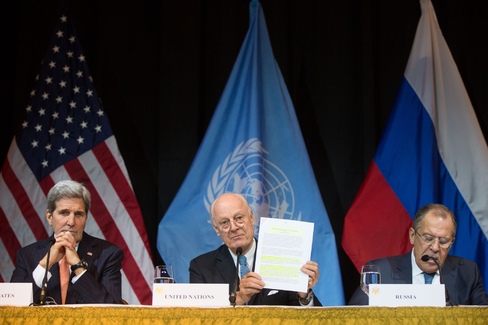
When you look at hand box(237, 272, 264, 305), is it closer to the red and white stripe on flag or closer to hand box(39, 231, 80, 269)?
hand box(39, 231, 80, 269)

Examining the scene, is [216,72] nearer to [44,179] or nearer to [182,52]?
[182,52]

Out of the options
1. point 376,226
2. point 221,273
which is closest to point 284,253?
point 221,273

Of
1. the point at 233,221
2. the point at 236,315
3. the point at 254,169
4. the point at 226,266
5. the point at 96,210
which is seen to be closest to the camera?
the point at 236,315

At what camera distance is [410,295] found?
2797 mm

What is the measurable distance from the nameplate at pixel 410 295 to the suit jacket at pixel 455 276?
859 millimetres

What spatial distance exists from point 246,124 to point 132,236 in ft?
3.59

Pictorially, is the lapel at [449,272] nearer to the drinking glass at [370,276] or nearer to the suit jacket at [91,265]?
the drinking glass at [370,276]

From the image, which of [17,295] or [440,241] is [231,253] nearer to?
[440,241]

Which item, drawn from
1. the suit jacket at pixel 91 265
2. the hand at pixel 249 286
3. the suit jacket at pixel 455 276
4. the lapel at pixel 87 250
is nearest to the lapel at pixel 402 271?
the suit jacket at pixel 455 276

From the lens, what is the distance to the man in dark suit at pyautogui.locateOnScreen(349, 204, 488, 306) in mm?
3619

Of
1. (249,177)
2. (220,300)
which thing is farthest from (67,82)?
(220,300)

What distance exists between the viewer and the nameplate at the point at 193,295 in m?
2.77

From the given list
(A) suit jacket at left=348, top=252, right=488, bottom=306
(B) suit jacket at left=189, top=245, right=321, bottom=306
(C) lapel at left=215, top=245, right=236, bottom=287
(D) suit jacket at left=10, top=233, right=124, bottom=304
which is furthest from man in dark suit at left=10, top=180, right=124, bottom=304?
(A) suit jacket at left=348, top=252, right=488, bottom=306

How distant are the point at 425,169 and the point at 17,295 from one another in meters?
2.85
